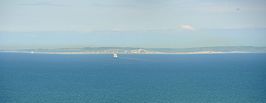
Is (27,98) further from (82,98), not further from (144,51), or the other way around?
(144,51)

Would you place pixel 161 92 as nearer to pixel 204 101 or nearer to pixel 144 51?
pixel 204 101

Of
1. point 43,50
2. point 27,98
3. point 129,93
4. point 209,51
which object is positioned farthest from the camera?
point 43,50

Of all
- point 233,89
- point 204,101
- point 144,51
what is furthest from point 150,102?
point 144,51

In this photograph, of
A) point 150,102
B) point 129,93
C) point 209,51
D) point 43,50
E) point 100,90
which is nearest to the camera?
point 150,102

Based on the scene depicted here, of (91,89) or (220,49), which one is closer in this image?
(91,89)

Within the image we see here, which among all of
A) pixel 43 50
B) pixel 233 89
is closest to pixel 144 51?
pixel 43 50

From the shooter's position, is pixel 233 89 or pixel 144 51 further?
pixel 144 51

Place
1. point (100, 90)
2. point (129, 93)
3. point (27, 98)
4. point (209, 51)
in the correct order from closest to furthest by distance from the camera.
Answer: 1. point (27, 98)
2. point (129, 93)
3. point (100, 90)
4. point (209, 51)

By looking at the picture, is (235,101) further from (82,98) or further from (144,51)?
(144,51)

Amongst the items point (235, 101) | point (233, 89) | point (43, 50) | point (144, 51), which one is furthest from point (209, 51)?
point (235, 101)
